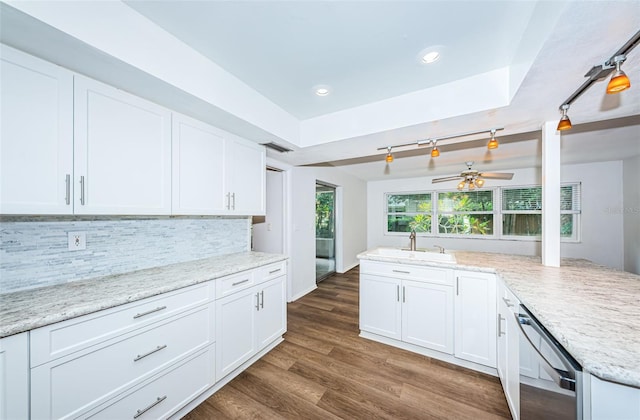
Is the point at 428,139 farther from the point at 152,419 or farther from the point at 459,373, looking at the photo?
the point at 152,419

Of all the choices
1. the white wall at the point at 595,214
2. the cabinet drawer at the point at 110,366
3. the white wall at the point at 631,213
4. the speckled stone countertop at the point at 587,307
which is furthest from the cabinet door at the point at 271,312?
the white wall at the point at 631,213

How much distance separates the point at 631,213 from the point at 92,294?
22.1ft

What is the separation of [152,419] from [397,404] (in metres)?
1.60

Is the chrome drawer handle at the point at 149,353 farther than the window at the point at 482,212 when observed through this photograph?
No

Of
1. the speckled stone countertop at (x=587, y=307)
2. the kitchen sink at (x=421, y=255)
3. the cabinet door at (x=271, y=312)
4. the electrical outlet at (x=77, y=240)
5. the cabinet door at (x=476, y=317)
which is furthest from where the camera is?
the kitchen sink at (x=421, y=255)

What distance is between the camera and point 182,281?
1523mm

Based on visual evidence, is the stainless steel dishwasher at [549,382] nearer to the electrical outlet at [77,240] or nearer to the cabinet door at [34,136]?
the cabinet door at [34,136]

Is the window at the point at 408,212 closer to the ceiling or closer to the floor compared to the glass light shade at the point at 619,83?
closer to the floor

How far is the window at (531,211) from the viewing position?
4.36 meters

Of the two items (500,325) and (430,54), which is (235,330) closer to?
(500,325)

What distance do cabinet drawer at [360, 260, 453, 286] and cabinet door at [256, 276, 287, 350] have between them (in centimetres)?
92

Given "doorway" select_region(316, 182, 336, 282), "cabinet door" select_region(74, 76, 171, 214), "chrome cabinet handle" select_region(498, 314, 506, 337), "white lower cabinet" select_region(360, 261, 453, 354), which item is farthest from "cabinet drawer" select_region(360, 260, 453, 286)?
"doorway" select_region(316, 182, 336, 282)

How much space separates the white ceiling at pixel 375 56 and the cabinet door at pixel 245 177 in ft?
0.55

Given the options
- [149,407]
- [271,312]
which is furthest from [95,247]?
[271,312]
